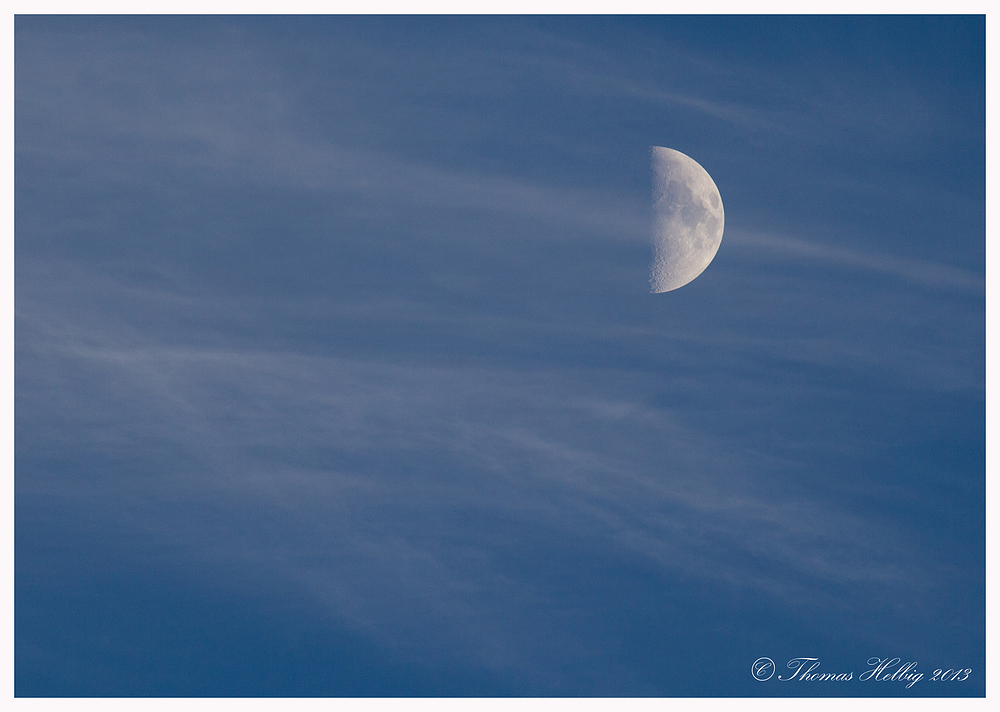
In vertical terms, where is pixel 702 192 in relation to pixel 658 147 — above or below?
below

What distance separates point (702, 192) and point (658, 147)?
5.60ft

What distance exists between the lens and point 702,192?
15820mm

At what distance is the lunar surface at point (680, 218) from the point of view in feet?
50.9

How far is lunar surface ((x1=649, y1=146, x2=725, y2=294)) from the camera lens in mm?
15523

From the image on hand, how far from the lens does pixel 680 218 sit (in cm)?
1555
